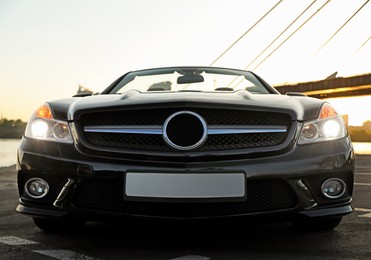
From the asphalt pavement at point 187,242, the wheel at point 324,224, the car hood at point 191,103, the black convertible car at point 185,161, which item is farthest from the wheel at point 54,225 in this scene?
the wheel at point 324,224

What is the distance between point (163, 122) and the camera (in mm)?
2908

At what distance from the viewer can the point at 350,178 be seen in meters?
3.05

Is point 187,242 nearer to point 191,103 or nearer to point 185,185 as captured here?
point 185,185

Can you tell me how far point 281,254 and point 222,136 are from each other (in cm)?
72

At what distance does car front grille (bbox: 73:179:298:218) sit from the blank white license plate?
0.23 ft

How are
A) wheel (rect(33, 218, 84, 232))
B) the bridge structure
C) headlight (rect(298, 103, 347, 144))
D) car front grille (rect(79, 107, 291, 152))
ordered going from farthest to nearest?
the bridge structure, wheel (rect(33, 218, 84, 232)), headlight (rect(298, 103, 347, 144)), car front grille (rect(79, 107, 291, 152))

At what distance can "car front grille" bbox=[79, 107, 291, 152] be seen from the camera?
9.45 ft

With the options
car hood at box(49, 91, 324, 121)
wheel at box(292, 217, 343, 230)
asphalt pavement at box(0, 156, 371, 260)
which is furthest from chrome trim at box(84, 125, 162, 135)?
wheel at box(292, 217, 343, 230)

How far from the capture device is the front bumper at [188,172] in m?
2.77

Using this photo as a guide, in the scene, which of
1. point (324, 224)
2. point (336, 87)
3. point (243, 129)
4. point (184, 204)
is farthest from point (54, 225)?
point (336, 87)

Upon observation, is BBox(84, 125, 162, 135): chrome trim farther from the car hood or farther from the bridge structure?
the bridge structure

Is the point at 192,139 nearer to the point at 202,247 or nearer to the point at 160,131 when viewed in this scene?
the point at 160,131

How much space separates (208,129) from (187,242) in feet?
2.37

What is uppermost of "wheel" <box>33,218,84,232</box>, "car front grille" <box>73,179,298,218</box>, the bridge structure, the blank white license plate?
the blank white license plate
